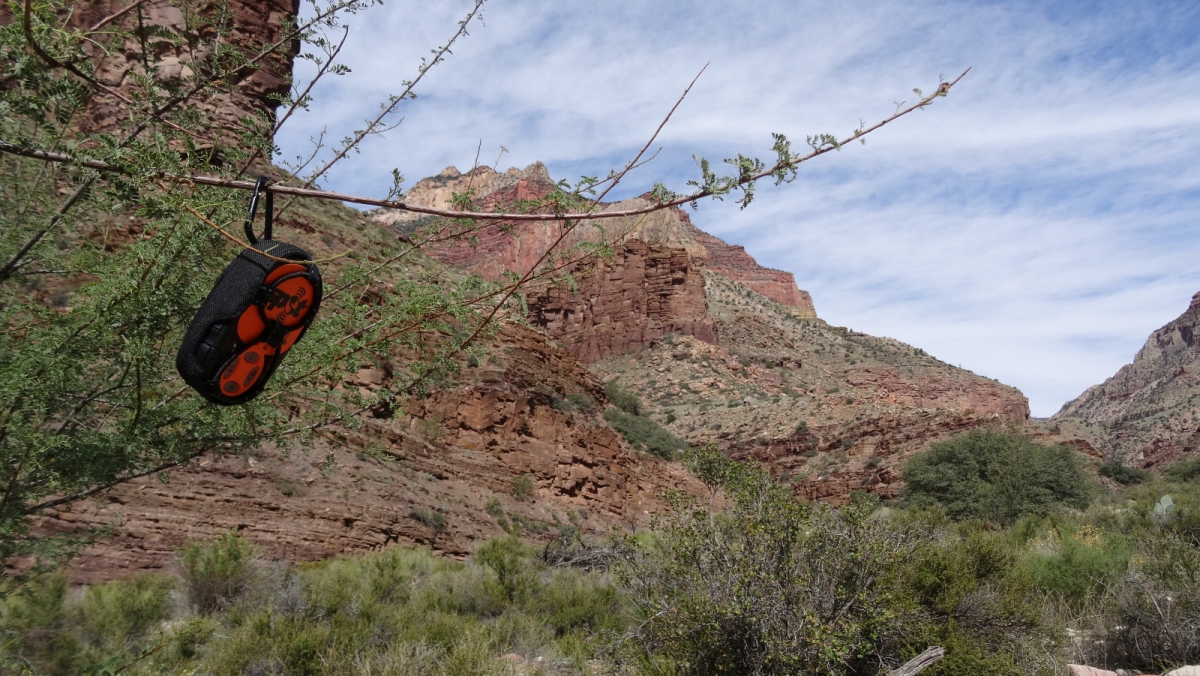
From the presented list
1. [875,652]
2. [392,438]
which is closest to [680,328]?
[392,438]

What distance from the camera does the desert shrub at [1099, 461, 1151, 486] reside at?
1092 inches

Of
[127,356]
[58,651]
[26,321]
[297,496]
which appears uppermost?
[26,321]

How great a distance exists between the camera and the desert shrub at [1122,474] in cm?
2775

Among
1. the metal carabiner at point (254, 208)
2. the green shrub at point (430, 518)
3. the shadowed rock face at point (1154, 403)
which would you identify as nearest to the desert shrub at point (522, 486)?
the green shrub at point (430, 518)

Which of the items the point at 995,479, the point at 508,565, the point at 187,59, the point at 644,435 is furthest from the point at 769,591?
the point at 644,435

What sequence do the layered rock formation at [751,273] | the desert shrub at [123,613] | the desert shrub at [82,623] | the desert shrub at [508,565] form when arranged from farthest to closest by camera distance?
the layered rock formation at [751,273]
the desert shrub at [508,565]
the desert shrub at [123,613]
the desert shrub at [82,623]

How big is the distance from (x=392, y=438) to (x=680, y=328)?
3912 cm

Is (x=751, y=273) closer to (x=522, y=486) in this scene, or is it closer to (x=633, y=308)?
(x=633, y=308)

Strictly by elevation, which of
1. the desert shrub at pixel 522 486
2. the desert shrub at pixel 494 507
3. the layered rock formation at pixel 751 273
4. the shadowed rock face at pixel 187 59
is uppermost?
the layered rock formation at pixel 751 273

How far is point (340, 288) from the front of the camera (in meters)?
3.47

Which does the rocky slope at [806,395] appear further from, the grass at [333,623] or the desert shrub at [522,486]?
the grass at [333,623]

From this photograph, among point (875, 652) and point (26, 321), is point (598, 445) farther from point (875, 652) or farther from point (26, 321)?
point (26, 321)

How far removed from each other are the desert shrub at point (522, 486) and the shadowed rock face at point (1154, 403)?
35.7 meters

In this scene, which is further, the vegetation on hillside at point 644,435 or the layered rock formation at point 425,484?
the vegetation on hillside at point 644,435
